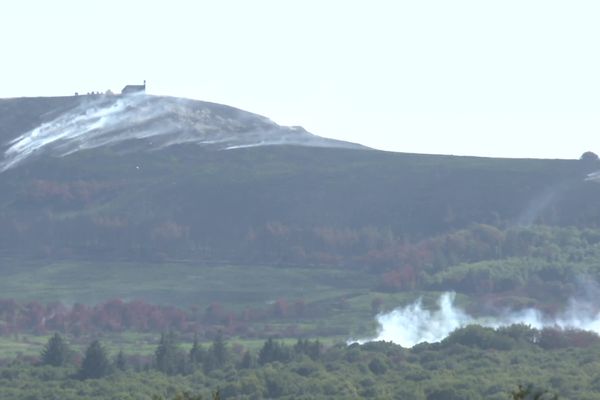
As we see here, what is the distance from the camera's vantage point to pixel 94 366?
287 feet

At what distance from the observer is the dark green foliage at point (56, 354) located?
92.4m

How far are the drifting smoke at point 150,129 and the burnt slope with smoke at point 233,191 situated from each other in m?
0.25

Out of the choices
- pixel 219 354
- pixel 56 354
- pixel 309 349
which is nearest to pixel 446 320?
pixel 309 349

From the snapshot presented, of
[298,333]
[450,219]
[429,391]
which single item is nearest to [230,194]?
[450,219]

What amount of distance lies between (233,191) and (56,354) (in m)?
75.1

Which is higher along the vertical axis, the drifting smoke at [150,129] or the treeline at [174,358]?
the drifting smoke at [150,129]

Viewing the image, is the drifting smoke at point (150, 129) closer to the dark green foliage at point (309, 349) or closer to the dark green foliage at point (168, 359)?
the dark green foliage at point (309, 349)

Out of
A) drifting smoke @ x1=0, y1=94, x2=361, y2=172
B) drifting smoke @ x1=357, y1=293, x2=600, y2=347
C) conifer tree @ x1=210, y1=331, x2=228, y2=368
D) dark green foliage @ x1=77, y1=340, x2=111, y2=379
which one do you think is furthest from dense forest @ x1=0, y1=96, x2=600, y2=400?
drifting smoke @ x1=357, y1=293, x2=600, y2=347

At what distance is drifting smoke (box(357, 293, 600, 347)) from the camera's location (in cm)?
11131

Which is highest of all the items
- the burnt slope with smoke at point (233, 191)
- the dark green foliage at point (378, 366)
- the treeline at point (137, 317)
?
the burnt slope with smoke at point (233, 191)

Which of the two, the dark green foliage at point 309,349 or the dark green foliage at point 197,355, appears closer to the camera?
the dark green foliage at point 197,355

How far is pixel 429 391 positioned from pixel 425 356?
41.9ft

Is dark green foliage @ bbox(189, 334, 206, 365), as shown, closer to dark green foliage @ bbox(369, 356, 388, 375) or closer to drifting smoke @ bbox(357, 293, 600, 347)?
dark green foliage @ bbox(369, 356, 388, 375)

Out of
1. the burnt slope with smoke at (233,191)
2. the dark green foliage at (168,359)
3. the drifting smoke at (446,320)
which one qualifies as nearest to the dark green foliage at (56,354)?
the dark green foliage at (168,359)
